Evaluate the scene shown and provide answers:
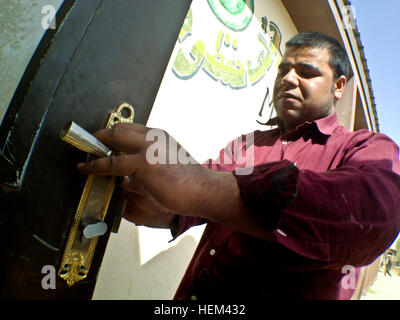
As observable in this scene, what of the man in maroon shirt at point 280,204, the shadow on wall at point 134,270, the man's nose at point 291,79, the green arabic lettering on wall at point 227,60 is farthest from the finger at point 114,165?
the green arabic lettering on wall at point 227,60

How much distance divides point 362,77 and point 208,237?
3528 millimetres

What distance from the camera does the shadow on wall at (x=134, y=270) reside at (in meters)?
1.30

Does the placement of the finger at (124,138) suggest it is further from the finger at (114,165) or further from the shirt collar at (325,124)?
the shirt collar at (325,124)

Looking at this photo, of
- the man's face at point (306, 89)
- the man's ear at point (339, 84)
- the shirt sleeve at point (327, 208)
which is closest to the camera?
the shirt sleeve at point (327, 208)

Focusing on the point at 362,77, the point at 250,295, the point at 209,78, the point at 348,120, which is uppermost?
the point at 362,77

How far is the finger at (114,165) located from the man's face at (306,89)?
95cm

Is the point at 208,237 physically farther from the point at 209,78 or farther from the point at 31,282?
the point at 209,78

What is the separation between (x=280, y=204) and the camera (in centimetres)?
46

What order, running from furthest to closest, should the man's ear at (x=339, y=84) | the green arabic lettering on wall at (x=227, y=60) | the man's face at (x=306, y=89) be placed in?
1. the green arabic lettering on wall at (x=227, y=60)
2. the man's ear at (x=339, y=84)
3. the man's face at (x=306, y=89)

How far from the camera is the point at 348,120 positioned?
3.07 metres

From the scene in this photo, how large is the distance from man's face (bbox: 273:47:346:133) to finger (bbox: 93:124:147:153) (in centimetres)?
91
